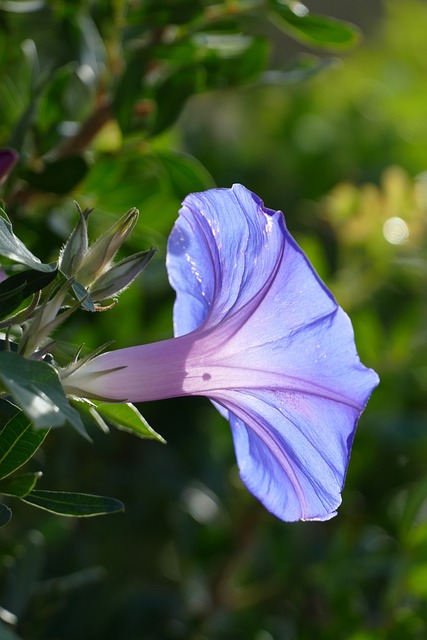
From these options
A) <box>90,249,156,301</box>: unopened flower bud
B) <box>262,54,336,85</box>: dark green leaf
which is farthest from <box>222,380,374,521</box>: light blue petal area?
<box>262,54,336,85</box>: dark green leaf

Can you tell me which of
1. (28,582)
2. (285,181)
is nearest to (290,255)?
(28,582)

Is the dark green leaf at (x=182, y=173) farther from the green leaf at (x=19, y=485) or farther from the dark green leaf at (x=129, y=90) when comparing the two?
the green leaf at (x=19, y=485)

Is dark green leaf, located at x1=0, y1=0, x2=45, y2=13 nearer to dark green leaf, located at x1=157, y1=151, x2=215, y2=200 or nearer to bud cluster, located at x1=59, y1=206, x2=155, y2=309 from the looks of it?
dark green leaf, located at x1=157, y1=151, x2=215, y2=200

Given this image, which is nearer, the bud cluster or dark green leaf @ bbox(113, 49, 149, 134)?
the bud cluster

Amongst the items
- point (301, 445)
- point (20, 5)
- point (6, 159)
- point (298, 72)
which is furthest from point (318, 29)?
point (301, 445)

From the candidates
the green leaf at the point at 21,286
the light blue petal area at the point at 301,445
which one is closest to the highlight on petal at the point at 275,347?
the light blue petal area at the point at 301,445

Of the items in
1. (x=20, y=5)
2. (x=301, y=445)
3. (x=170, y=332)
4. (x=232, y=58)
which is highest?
(x=20, y=5)

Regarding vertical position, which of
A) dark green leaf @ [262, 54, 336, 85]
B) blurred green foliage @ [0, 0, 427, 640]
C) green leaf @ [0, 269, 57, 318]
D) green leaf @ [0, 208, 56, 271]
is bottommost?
blurred green foliage @ [0, 0, 427, 640]

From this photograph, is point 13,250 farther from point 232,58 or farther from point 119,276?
point 232,58
